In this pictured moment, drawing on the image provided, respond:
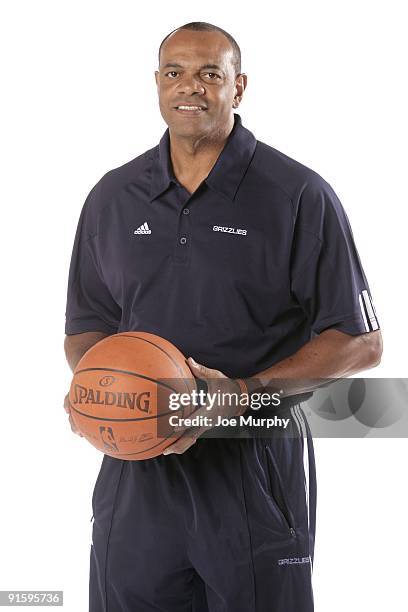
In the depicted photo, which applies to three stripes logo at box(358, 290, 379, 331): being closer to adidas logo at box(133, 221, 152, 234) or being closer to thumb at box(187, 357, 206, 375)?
thumb at box(187, 357, 206, 375)

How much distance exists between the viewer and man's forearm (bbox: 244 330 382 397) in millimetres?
2004

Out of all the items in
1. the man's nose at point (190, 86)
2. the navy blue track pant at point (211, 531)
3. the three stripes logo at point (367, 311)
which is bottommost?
the navy blue track pant at point (211, 531)

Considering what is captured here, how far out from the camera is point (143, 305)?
2119 mm

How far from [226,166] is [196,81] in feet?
0.67

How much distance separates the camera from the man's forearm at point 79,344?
2334 millimetres

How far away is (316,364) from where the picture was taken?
6.59 feet

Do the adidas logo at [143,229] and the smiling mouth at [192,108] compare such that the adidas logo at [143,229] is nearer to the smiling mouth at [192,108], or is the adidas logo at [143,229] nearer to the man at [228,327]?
the man at [228,327]

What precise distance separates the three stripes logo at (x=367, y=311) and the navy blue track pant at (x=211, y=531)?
321 millimetres

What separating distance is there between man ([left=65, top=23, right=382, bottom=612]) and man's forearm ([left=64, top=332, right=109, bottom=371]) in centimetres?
25

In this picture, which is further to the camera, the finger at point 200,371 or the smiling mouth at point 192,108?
the smiling mouth at point 192,108

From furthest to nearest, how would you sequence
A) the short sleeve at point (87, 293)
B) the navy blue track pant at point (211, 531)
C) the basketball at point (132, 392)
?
the short sleeve at point (87, 293) < the navy blue track pant at point (211, 531) < the basketball at point (132, 392)

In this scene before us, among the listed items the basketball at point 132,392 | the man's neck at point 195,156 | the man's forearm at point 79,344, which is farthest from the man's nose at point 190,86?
the man's forearm at point 79,344

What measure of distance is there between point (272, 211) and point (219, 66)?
0.35 metres

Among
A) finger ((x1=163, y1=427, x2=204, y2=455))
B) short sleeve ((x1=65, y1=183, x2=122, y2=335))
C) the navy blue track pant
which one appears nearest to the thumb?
finger ((x1=163, y1=427, x2=204, y2=455))
